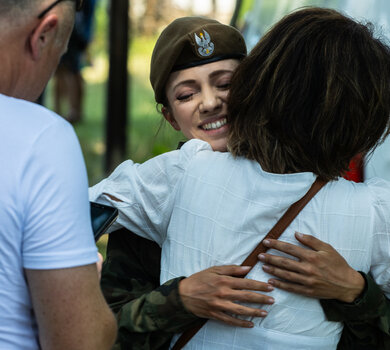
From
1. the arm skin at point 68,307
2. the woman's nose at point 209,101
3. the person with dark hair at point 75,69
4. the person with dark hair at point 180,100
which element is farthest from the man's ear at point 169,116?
the person with dark hair at point 75,69

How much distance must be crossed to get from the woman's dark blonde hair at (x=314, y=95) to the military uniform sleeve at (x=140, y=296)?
0.47m

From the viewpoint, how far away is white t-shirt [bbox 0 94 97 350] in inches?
49.1

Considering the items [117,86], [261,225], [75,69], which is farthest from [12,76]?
[75,69]

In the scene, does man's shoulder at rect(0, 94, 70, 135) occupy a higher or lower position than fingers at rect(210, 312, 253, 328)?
higher

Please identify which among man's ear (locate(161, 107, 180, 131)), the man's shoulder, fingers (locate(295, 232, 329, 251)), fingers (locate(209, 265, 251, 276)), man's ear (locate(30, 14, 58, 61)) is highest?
man's ear (locate(30, 14, 58, 61))

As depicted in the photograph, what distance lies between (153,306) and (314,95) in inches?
29.0

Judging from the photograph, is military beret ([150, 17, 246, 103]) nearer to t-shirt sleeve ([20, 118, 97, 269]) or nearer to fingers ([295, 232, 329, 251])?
fingers ([295, 232, 329, 251])

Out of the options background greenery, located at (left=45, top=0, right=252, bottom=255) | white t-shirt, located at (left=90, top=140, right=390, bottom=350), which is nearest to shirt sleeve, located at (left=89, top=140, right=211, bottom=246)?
white t-shirt, located at (left=90, top=140, right=390, bottom=350)

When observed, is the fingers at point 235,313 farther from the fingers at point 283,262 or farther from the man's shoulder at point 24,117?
the man's shoulder at point 24,117

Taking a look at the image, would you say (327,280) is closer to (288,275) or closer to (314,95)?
(288,275)

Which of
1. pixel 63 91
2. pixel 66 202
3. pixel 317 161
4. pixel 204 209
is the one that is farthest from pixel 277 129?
pixel 63 91

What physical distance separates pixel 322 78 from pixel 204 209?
48 centimetres

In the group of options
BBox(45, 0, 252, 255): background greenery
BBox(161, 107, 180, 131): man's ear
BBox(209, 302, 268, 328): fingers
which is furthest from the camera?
BBox(45, 0, 252, 255): background greenery

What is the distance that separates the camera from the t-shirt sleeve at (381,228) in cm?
176
